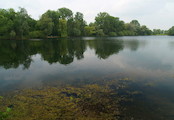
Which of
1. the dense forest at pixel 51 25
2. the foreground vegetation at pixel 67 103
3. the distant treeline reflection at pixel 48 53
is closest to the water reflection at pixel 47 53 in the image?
the distant treeline reflection at pixel 48 53

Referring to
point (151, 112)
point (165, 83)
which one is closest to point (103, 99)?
point (151, 112)

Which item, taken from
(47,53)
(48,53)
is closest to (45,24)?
(47,53)

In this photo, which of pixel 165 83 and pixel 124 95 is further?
pixel 165 83

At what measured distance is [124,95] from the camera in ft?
32.0

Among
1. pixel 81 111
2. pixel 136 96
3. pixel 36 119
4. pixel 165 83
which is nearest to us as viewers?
pixel 36 119

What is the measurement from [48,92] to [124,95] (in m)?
6.02

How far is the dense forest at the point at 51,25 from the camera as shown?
290ft

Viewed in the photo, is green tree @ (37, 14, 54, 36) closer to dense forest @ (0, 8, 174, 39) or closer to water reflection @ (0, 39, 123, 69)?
dense forest @ (0, 8, 174, 39)

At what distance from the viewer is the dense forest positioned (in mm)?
88375

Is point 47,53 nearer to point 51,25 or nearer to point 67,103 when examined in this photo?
point 67,103

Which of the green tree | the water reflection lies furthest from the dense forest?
the water reflection

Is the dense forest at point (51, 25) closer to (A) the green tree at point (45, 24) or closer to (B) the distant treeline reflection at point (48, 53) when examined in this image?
(A) the green tree at point (45, 24)

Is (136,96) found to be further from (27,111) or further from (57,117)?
(27,111)

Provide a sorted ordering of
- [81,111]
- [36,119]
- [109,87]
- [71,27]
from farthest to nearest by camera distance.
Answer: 1. [71,27]
2. [109,87]
3. [81,111]
4. [36,119]
